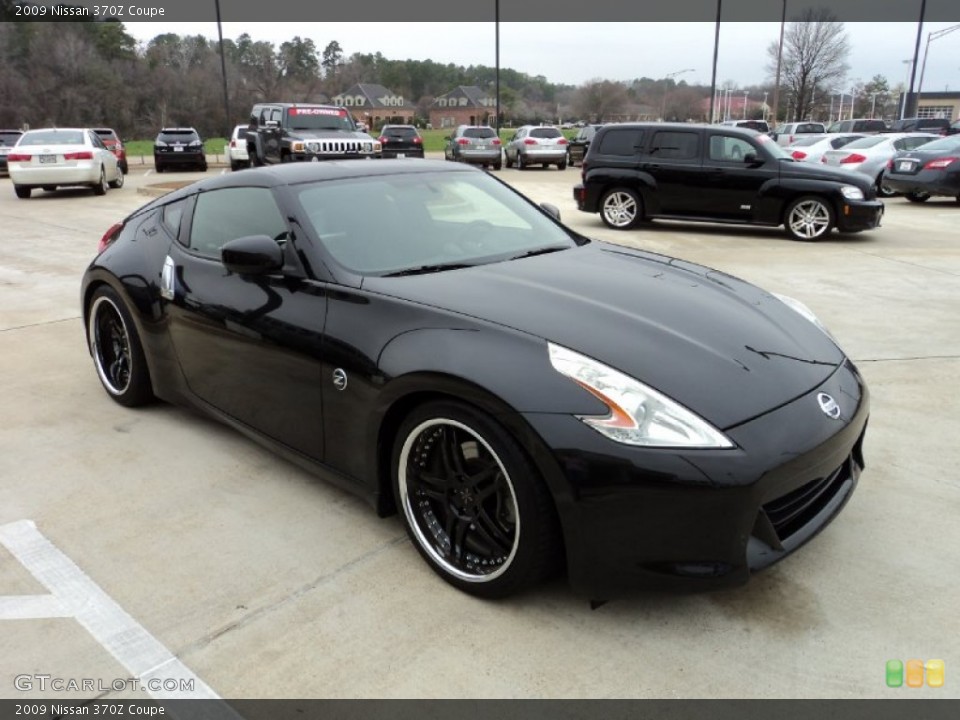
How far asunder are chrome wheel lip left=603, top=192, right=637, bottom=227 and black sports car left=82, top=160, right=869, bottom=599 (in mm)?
8437

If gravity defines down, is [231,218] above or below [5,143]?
above

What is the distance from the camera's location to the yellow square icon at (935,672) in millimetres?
2207

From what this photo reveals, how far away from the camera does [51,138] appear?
16969 millimetres

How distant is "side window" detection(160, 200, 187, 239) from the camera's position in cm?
406

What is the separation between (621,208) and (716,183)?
1.56m

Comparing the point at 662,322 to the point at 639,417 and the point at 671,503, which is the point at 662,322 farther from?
the point at 671,503

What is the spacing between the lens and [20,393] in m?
4.81

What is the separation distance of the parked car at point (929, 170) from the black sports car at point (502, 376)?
14.6 m

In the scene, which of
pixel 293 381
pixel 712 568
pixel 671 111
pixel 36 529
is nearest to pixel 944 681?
pixel 712 568

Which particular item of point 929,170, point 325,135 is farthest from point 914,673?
point 325,135

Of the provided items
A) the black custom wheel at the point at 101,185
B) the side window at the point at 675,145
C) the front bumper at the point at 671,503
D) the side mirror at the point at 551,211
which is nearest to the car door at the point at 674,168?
the side window at the point at 675,145

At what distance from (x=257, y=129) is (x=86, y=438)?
52.9 feet

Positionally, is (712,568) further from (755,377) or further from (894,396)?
(894,396)

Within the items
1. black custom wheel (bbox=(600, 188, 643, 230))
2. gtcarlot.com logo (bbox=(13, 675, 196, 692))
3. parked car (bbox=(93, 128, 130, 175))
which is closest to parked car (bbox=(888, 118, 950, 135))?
black custom wheel (bbox=(600, 188, 643, 230))
